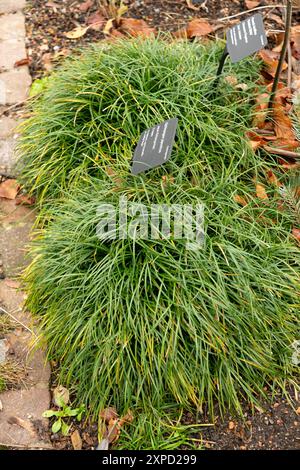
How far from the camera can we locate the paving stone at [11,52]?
4.36 meters

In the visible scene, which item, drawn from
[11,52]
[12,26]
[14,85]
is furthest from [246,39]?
[12,26]

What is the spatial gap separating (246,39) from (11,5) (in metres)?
2.47

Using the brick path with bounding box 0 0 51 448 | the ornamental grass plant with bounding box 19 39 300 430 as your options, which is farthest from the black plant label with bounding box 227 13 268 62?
the brick path with bounding box 0 0 51 448

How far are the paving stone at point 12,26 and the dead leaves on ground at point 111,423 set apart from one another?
2.99 meters

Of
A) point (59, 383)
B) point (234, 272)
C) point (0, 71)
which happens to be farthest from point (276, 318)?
point (0, 71)

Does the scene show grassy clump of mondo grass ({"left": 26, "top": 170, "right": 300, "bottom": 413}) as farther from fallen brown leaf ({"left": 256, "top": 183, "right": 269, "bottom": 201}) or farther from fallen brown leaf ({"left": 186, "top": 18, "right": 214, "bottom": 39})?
fallen brown leaf ({"left": 186, "top": 18, "right": 214, "bottom": 39})

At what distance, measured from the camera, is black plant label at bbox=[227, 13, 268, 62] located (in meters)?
3.03

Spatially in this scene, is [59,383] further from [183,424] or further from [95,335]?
[183,424]

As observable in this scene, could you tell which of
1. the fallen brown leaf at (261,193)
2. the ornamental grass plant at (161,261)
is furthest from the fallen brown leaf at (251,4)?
the fallen brown leaf at (261,193)

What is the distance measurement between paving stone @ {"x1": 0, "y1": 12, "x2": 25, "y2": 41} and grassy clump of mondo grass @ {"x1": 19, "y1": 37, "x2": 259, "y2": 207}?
1.18 metres

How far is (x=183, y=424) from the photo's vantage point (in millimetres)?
2592

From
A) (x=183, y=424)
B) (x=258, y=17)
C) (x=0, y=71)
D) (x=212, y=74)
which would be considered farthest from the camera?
(x=0, y=71)
